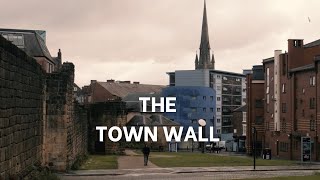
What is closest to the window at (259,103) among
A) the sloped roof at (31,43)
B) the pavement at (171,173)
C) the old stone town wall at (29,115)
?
the sloped roof at (31,43)

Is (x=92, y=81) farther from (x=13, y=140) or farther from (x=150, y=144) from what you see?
(x=13, y=140)

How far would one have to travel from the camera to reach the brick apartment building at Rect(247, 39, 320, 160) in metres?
65.3

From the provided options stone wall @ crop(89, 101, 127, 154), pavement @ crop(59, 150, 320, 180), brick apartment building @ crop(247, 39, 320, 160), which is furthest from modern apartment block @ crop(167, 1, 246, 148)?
pavement @ crop(59, 150, 320, 180)

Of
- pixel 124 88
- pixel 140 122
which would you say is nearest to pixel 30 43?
pixel 140 122

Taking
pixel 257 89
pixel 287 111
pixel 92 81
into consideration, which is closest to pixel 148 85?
pixel 92 81

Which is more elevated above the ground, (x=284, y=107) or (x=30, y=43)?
(x=30, y=43)

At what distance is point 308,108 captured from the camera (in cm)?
6662

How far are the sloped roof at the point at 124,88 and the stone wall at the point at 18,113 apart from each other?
11313 centimetres

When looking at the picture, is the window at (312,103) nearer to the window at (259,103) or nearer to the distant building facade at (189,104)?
A: the window at (259,103)

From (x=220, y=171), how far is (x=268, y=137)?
148ft

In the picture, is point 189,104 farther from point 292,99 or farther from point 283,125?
point 292,99

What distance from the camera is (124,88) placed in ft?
483

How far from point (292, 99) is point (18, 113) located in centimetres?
5572

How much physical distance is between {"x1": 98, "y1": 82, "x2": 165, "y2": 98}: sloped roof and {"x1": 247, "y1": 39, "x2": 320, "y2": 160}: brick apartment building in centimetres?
6101
